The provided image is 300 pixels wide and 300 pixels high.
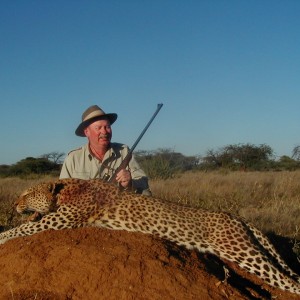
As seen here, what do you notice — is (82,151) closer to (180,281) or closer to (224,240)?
(224,240)

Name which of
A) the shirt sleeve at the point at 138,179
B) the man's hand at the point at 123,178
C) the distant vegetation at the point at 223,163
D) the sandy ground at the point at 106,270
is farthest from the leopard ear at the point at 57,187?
the distant vegetation at the point at 223,163

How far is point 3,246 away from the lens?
4.60 metres

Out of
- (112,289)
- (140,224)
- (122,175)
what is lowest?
(112,289)

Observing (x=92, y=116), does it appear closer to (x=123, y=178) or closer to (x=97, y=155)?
(x=97, y=155)

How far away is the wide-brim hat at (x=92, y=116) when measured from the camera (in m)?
6.85

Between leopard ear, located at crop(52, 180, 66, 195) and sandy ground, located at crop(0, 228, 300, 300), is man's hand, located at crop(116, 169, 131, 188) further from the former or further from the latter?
sandy ground, located at crop(0, 228, 300, 300)

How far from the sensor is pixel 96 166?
7082mm

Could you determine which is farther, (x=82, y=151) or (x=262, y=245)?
(x=82, y=151)

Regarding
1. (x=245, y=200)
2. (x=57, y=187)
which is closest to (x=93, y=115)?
(x=57, y=187)

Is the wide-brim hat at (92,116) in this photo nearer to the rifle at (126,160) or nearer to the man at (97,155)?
the man at (97,155)

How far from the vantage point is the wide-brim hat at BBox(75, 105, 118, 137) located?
6.85 m

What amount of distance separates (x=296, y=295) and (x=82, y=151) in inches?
142

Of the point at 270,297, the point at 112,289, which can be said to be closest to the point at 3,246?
the point at 112,289

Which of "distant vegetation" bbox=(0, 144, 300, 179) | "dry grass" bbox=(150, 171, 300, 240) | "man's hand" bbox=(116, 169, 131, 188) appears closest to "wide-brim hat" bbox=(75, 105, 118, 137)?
"man's hand" bbox=(116, 169, 131, 188)
